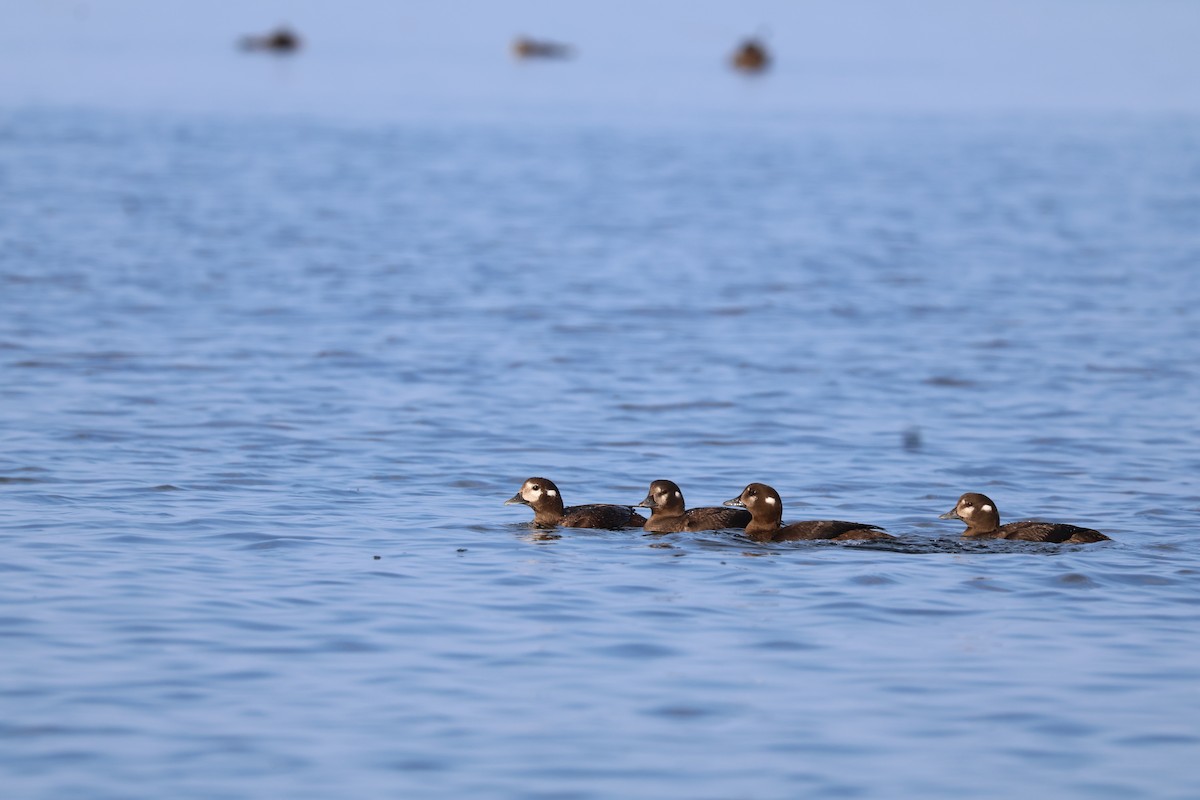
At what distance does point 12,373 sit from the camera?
1838 cm

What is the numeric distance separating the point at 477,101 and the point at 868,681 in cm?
5383

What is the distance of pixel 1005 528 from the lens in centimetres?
1223


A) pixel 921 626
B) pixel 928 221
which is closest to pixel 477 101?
pixel 928 221

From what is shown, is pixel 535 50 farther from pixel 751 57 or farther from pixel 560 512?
pixel 560 512

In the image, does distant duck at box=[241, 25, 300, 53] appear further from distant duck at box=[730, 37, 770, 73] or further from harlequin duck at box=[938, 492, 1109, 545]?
harlequin duck at box=[938, 492, 1109, 545]

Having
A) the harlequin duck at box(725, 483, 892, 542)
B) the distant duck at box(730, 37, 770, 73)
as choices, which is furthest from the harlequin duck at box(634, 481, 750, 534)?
the distant duck at box(730, 37, 770, 73)

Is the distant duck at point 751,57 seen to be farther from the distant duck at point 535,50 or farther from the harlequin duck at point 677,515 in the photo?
the harlequin duck at point 677,515

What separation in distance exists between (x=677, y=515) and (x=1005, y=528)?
2.27 m

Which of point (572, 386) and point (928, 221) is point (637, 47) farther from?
point (572, 386)

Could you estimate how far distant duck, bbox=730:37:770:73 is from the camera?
74812 millimetres

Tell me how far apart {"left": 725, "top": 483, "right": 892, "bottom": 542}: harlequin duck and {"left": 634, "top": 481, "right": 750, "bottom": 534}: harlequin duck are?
107mm

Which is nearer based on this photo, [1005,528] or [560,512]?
[1005,528]

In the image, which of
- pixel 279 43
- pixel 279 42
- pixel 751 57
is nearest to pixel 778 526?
pixel 751 57

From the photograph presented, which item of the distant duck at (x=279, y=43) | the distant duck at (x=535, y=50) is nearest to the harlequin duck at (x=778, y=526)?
the distant duck at (x=279, y=43)
